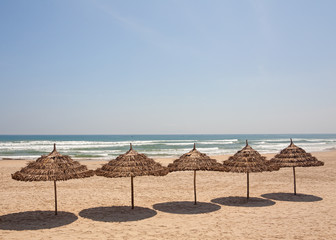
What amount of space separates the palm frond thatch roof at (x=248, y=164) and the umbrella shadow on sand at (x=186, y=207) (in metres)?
1.36

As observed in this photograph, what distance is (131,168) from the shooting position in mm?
8562

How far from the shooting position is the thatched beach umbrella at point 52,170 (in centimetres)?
776

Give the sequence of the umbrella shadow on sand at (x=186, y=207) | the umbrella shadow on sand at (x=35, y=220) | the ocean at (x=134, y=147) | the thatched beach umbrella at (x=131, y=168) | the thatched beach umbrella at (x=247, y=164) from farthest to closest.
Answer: the ocean at (x=134, y=147) < the thatched beach umbrella at (x=247, y=164) < the umbrella shadow on sand at (x=186, y=207) < the thatched beach umbrella at (x=131, y=168) < the umbrella shadow on sand at (x=35, y=220)

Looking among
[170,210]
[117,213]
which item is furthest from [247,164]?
[117,213]

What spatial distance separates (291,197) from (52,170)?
839 cm

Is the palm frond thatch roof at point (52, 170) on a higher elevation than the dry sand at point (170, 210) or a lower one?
higher

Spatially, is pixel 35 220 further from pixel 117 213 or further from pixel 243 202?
pixel 243 202

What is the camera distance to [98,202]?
1065 centimetres

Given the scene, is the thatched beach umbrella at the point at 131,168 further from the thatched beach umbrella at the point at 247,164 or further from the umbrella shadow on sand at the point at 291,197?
the umbrella shadow on sand at the point at 291,197

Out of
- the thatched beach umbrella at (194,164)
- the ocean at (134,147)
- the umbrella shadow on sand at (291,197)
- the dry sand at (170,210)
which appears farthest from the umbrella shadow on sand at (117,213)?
the ocean at (134,147)

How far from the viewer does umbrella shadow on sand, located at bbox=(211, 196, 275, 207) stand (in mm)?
10008

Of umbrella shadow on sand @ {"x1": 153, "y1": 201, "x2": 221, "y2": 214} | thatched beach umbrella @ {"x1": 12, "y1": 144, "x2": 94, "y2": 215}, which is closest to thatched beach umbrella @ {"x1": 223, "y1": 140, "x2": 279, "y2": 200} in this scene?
umbrella shadow on sand @ {"x1": 153, "y1": 201, "x2": 221, "y2": 214}

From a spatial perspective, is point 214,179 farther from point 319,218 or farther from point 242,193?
point 319,218

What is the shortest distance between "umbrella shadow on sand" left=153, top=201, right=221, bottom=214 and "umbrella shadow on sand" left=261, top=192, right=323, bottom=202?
269cm
